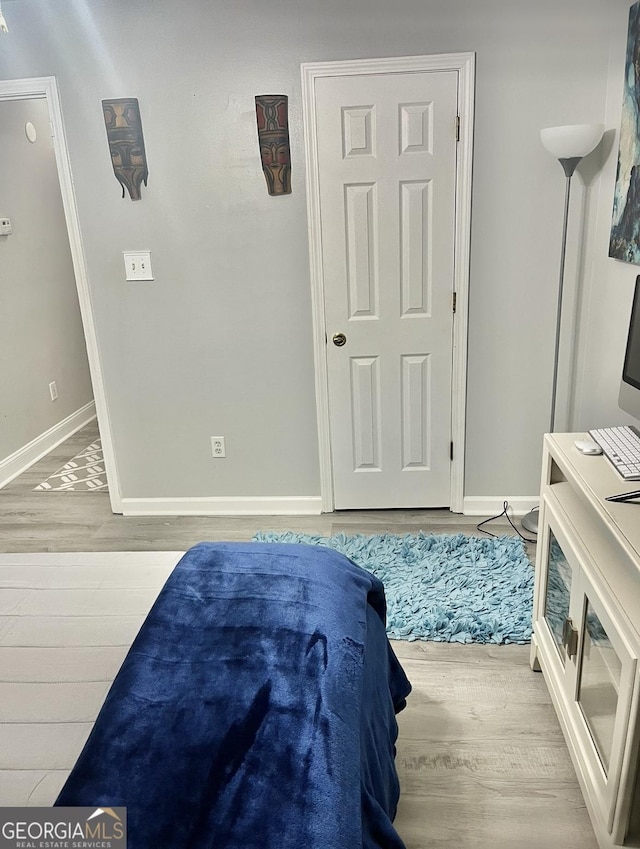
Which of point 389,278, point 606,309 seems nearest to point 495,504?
point 606,309

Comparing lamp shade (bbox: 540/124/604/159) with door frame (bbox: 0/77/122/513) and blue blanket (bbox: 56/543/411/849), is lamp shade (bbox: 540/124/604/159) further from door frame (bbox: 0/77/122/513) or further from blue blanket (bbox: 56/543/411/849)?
door frame (bbox: 0/77/122/513)

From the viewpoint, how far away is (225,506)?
331 cm

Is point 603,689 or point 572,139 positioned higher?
point 572,139

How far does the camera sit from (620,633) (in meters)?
1.26

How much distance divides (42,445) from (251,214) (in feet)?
7.70

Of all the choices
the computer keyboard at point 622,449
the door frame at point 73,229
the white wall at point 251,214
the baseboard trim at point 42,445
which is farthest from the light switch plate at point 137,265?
the computer keyboard at point 622,449

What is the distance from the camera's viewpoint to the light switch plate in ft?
9.68

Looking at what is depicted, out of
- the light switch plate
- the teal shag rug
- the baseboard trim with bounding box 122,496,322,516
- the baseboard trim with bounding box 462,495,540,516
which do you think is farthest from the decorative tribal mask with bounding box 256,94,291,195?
the baseboard trim with bounding box 462,495,540,516

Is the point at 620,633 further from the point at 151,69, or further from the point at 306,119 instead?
the point at 151,69

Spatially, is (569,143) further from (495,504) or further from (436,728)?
(436,728)

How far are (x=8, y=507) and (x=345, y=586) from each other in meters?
2.67

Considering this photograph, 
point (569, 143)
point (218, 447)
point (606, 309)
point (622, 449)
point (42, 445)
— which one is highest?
point (569, 143)

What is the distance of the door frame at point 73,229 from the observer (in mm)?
2797

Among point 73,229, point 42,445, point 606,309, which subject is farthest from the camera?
point 42,445
